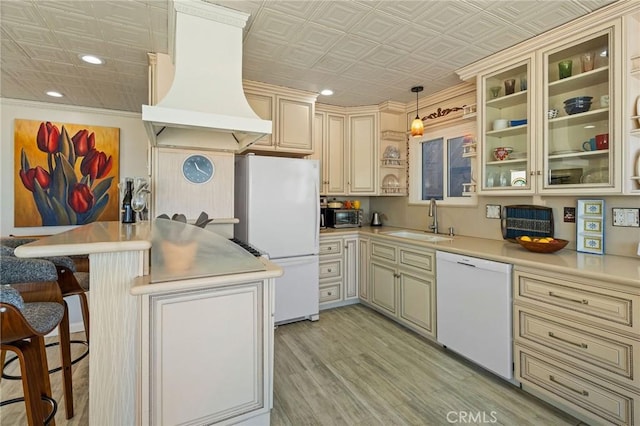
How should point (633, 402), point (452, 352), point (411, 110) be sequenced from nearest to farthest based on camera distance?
point (633, 402) → point (452, 352) → point (411, 110)

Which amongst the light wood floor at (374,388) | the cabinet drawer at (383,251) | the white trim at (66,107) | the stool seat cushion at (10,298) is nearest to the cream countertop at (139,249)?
the stool seat cushion at (10,298)

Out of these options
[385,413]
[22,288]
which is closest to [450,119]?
[385,413]

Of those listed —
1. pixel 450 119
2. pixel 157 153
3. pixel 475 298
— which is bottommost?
pixel 475 298

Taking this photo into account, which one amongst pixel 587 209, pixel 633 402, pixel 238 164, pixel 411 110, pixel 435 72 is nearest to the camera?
pixel 633 402

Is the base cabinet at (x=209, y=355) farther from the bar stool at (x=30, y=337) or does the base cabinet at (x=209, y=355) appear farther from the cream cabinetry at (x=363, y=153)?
the cream cabinetry at (x=363, y=153)

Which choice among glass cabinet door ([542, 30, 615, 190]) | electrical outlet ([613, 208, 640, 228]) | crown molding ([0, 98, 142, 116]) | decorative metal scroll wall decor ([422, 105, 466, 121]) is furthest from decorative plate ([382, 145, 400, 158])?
crown molding ([0, 98, 142, 116])

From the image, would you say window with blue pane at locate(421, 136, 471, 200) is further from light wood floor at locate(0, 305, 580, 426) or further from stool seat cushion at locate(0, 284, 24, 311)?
stool seat cushion at locate(0, 284, 24, 311)

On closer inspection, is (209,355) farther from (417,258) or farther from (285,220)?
(417,258)

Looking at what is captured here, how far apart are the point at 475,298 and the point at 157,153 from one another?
8.96ft

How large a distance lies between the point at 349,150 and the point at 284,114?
100 centimetres

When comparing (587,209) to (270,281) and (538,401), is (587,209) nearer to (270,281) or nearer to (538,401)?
(538,401)

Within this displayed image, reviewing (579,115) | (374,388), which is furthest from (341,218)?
(579,115)

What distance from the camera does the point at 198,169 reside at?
2.68 m

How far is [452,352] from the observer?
2.54m
